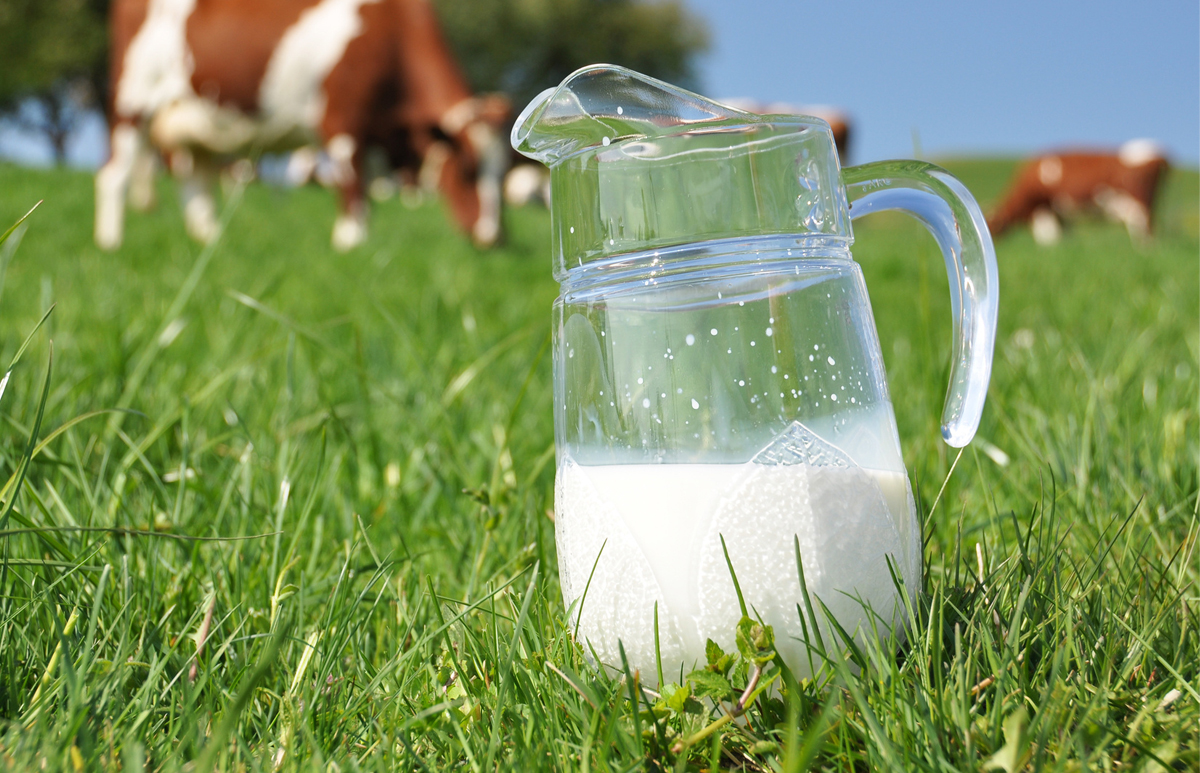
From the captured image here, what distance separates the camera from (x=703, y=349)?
26.7 inches

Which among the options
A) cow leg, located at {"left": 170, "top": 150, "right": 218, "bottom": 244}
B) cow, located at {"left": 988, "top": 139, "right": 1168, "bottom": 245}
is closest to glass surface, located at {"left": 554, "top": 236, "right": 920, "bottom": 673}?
cow leg, located at {"left": 170, "top": 150, "right": 218, "bottom": 244}

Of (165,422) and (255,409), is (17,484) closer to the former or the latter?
(165,422)

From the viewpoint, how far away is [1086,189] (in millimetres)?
14039

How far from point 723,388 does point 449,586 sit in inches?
18.0

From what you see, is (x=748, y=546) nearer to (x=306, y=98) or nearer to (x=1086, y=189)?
(x=306, y=98)

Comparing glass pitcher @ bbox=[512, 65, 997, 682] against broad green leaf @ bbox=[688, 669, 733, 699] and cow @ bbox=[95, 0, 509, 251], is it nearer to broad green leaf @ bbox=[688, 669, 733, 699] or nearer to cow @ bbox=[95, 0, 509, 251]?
broad green leaf @ bbox=[688, 669, 733, 699]

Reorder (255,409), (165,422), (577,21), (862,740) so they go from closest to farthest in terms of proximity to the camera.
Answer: (862,740)
(165,422)
(255,409)
(577,21)

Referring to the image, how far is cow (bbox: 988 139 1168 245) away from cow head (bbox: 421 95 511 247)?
1023cm

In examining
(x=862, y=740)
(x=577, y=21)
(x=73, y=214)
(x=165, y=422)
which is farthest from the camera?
(x=577, y=21)

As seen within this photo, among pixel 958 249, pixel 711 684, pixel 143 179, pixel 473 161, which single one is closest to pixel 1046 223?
pixel 473 161

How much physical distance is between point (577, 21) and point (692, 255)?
116ft

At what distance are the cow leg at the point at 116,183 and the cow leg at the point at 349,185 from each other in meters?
1.17

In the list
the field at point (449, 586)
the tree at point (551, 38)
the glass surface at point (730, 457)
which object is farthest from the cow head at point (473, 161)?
the tree at point (551, 38)

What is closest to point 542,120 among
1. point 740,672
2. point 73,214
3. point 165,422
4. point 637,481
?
point 637,481
